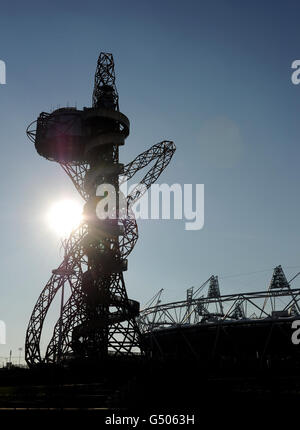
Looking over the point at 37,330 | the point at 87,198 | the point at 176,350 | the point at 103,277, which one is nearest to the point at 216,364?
the point at 176,350

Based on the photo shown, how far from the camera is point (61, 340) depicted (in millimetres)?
71875

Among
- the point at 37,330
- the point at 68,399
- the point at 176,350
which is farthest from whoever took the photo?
the point at 176,350

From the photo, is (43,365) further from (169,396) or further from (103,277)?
(169,396)

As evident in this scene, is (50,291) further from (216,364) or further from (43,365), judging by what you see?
(216,364)

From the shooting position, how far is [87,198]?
78.4m

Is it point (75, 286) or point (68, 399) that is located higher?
point (75, 286)
